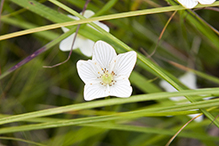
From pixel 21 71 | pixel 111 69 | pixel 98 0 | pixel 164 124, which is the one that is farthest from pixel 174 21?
pixel 21 71

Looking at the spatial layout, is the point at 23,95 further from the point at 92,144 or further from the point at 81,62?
the point at 81,62

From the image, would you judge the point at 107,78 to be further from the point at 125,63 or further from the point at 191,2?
the point at 191,2

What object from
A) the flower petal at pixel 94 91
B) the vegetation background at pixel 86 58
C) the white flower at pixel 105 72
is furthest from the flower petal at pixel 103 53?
the vegetation background at pixel 86 58

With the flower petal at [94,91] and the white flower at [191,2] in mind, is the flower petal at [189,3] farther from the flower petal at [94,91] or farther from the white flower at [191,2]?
the flower petal at [94,91]

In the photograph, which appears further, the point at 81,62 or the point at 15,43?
the point at 15,43

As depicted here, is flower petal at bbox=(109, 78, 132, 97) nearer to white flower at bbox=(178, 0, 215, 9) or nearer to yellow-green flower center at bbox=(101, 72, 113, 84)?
yellow-green flower center at bbox=(101, 72, 113, 84)

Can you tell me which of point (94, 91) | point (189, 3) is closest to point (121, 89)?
point (94, 91)
